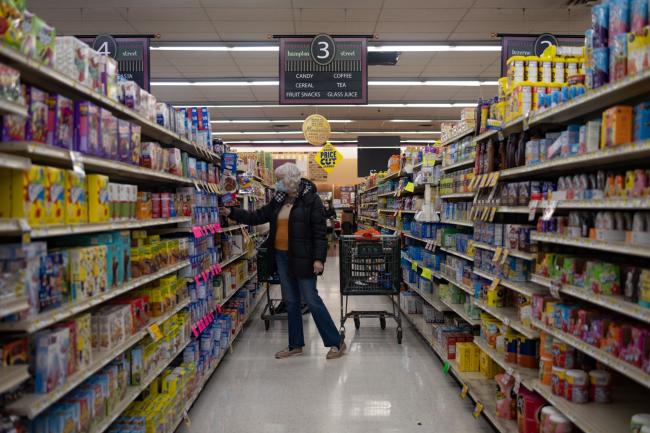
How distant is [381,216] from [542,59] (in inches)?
269

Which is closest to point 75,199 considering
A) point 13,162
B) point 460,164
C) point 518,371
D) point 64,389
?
point 13,162

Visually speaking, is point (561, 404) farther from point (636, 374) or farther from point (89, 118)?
point (89, 118)

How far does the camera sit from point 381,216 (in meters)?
10.1

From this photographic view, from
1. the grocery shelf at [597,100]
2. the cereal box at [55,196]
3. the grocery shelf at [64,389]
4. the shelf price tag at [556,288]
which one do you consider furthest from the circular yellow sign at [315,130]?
the cereal box at [55,196]

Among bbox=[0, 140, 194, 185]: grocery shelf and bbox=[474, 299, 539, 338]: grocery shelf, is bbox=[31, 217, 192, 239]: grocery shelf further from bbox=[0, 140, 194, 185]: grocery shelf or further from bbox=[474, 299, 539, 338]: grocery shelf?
bbox=[474, 299, 539, 338]: grocery shelf

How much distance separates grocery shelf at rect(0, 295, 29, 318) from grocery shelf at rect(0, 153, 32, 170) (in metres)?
0.45

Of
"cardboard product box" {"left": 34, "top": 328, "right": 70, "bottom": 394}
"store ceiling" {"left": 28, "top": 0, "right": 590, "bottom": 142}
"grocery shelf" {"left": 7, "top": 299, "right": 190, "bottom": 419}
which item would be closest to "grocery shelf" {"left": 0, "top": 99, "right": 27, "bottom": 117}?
"cardboard product box" {"left": 34, "top": 328, "right": 70, "bottom": 394}

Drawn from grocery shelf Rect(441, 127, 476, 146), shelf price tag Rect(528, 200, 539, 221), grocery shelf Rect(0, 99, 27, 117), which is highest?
grocery shelf Rect(441, 127, 476, 146)

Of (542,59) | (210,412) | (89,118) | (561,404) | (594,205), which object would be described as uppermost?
(542,59)

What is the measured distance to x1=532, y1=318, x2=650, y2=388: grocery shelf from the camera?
1.89m

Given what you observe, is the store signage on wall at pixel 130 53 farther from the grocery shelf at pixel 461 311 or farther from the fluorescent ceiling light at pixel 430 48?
the grocery shelf at pixel 461 311

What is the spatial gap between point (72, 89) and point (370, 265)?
388cm

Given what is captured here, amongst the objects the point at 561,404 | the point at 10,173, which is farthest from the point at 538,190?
the point at 10,173

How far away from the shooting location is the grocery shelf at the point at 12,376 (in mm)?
1581
